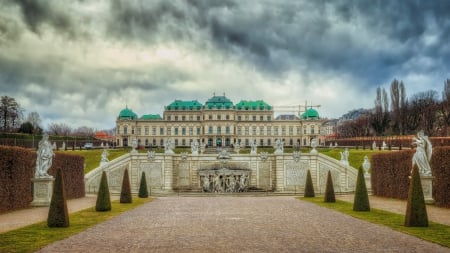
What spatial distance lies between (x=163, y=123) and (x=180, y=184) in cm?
6065

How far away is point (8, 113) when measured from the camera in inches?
2240

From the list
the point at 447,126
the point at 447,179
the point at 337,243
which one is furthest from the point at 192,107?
the point at 337,243

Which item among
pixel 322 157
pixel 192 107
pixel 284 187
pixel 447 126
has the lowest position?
pixel 284 187

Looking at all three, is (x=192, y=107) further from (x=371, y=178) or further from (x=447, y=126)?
(x=371, y=178)

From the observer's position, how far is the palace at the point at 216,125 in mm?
92812

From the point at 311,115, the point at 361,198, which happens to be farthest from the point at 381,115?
the point at 361,198

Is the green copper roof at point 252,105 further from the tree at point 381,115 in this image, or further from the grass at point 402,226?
the grass at point 402,226

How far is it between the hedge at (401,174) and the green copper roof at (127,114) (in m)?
74.5

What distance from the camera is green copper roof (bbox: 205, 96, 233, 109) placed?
93188mm

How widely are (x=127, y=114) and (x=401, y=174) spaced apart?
78.9 meters

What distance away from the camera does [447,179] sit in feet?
52.5

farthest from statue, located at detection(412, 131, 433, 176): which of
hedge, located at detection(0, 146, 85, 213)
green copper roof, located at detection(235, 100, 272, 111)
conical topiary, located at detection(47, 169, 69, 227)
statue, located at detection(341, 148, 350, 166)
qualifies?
green copper roof, located at detection(235, 100, 272, 111)

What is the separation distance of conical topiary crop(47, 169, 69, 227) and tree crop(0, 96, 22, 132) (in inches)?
1933

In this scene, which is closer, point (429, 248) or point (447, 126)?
point (429, 248)
